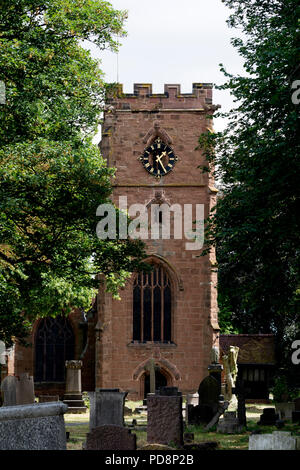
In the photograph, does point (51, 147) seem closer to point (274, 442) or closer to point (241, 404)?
point (241, 404)

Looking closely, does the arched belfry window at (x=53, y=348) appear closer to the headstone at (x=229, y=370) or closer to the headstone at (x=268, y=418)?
the headstone at (x=229, y=370)

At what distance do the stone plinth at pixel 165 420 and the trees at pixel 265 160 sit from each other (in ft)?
13.5

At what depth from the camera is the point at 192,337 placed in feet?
102

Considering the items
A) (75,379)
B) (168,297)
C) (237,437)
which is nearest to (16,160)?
(237,437)

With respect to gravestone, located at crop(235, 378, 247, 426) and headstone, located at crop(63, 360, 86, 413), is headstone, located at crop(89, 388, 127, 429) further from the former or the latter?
headstone, located at crop(63, 360, 86, 413)

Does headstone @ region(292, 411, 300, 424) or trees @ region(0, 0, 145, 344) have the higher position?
trees @ region(0, 0, 145, 344)

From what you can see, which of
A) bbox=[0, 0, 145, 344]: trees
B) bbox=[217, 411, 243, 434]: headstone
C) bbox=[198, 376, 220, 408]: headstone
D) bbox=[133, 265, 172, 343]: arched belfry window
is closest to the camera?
bbox=[0, 0, 145, 344]: trees

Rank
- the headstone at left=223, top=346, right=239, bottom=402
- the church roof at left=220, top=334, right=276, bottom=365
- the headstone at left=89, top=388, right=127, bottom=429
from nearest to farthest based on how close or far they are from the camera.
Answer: the headstone at left=89, top=388, right=127, bottom=429, the headstone at left=223, top=346, right=239, bottom=402, the church roof at left=220, top=334, right=276, bottom=365

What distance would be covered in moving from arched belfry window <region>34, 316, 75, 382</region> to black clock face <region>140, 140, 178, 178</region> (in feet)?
26.1

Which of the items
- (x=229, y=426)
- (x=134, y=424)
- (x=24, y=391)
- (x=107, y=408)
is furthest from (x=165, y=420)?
(x=24, y=391)

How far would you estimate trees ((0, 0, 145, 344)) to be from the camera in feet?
51.5

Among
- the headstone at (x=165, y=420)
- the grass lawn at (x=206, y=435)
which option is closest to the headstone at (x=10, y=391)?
the grass lawn at (x=206, y=435)

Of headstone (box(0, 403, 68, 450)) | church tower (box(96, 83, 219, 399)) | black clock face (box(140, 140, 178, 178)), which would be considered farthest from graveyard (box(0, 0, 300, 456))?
black clock face (box(140, 140, 178, 178))

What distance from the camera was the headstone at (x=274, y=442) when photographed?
27.7 feet
